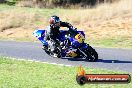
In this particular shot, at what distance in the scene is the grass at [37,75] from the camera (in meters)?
10.6

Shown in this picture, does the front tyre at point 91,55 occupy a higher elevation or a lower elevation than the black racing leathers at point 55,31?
lower

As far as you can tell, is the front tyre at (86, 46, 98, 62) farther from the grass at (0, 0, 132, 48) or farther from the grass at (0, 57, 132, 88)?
the grass at (0, 0, 132, 48)

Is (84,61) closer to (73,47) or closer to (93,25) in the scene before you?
(73,47)

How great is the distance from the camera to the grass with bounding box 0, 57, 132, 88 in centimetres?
1062

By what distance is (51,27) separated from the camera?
17.1 m

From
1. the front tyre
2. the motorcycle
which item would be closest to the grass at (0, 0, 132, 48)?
the motorcycle

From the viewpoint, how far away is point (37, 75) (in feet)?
40.8

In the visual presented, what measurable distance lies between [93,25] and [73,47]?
40.0 feet

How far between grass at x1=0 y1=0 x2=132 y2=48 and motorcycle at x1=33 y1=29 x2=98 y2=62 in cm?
531

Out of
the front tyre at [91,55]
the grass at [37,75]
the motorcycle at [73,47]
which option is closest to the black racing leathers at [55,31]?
the motorcycle at [73,47]

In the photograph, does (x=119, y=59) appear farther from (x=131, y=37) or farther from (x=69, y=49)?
(x=131, y=37)

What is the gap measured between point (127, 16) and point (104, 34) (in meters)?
4.64

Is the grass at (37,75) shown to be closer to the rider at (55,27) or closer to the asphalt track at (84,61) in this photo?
the asphalt track at (84,61)

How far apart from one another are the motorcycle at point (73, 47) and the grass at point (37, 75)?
6.44 feet
